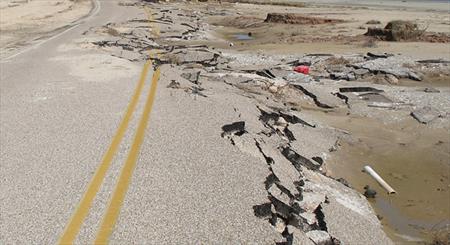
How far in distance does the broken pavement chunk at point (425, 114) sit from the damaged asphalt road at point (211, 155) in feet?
0.15

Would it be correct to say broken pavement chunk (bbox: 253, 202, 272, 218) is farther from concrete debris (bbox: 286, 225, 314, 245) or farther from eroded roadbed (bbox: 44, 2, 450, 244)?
concrete debris (bbox: 286, 225, 314, 245)

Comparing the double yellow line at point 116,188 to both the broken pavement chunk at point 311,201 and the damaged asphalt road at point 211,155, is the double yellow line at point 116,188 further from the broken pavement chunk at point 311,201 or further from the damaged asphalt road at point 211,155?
the broken pavement chunk at point 311,201

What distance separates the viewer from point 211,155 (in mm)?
7203

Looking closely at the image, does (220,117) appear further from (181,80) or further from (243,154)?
(181,80)

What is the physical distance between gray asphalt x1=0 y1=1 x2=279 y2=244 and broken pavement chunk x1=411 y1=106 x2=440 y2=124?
4.53 metres

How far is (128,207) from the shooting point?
18.3 feet

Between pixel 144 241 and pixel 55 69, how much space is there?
34.4ft

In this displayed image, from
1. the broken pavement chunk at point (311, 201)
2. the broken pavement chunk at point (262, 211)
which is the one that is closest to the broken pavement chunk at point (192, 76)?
the broken pavement chunk at point (311, 201)

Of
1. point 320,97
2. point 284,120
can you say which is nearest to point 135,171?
point 284,120

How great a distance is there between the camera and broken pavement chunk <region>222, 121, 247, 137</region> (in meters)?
8.26

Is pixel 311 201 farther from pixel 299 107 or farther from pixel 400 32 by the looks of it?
pixel 400 32

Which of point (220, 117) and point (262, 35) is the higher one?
point (220, 117)

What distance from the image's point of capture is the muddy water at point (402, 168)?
301 inches

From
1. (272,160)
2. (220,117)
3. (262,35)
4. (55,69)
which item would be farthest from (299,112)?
(262,35)
